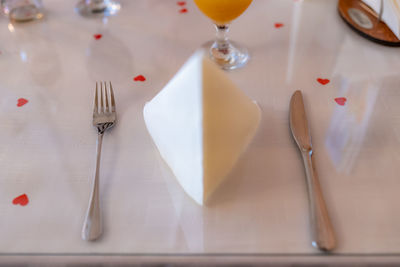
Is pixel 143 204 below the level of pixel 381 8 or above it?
below

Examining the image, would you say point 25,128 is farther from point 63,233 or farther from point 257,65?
point 257,65

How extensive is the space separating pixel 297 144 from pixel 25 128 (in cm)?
46

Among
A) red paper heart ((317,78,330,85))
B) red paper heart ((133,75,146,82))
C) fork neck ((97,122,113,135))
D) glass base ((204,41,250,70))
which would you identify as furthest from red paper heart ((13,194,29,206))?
red paper heart ((317,78,330,85))

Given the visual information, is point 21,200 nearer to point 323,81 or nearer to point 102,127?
point 102,127

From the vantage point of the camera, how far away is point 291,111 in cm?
59

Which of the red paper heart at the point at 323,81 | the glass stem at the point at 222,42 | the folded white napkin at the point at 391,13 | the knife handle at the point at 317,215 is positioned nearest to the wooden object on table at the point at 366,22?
the folded white napkin at the point at 391,13

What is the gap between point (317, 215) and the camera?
17.7 inches

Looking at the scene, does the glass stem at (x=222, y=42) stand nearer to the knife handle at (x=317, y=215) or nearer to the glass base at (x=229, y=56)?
the glass base at (x=229, y=56)

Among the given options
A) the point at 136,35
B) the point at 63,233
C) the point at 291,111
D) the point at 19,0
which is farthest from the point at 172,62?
the point at 19,0

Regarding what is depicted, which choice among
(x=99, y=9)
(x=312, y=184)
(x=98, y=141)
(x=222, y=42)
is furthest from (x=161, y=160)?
(x=99, y=9)

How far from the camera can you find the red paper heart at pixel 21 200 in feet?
1.61

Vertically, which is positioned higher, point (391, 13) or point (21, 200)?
point (391, 13)

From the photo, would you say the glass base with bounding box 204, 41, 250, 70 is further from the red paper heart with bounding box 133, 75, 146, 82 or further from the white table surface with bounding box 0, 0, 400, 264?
the red paper heart with bounding box 133, 75, 146, 82

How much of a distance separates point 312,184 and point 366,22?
488 mm
